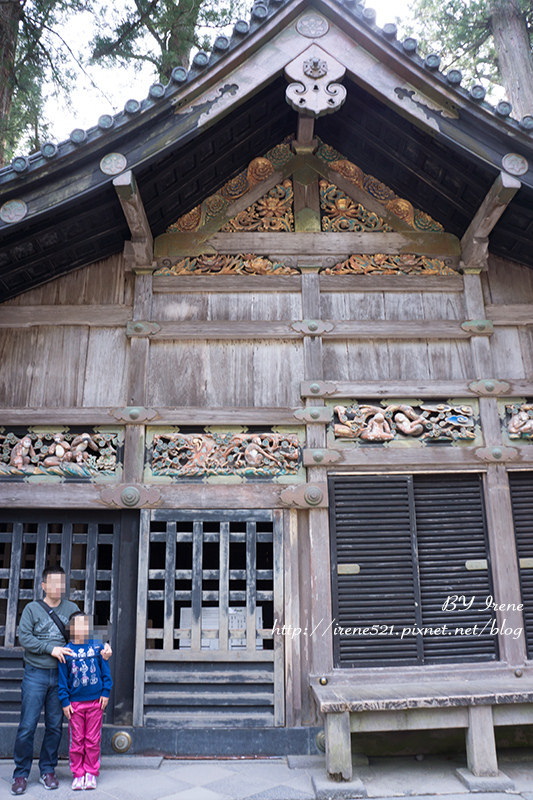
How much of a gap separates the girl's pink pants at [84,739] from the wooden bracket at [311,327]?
13.1 ft

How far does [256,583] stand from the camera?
5.90 m

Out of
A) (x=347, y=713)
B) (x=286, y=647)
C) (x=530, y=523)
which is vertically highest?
(x=530, y=523)

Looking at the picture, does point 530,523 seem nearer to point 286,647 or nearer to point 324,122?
point 286,647

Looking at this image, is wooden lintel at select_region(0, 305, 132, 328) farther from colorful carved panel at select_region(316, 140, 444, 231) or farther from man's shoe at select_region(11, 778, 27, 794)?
man's shoe at select_region(11, 778, 27, 794)

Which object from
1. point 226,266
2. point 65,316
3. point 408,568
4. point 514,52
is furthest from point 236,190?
point 514,52

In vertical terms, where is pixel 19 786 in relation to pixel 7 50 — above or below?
below

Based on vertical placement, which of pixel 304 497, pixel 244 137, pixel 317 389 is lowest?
pixel 304 497

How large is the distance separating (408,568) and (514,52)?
8940 mm

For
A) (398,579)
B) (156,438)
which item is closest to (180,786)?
(398,579)

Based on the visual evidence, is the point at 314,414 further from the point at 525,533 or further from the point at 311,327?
the point at 525,533

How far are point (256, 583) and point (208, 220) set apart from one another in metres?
4.03

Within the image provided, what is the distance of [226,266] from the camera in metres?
6.71

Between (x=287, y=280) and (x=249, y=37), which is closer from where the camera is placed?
(x=249, y=37)

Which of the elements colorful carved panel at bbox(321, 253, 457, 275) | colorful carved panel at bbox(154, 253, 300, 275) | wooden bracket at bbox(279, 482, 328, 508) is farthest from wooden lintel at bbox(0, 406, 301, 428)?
colorful carved panel at bbox(321, 253, 457, 275)
